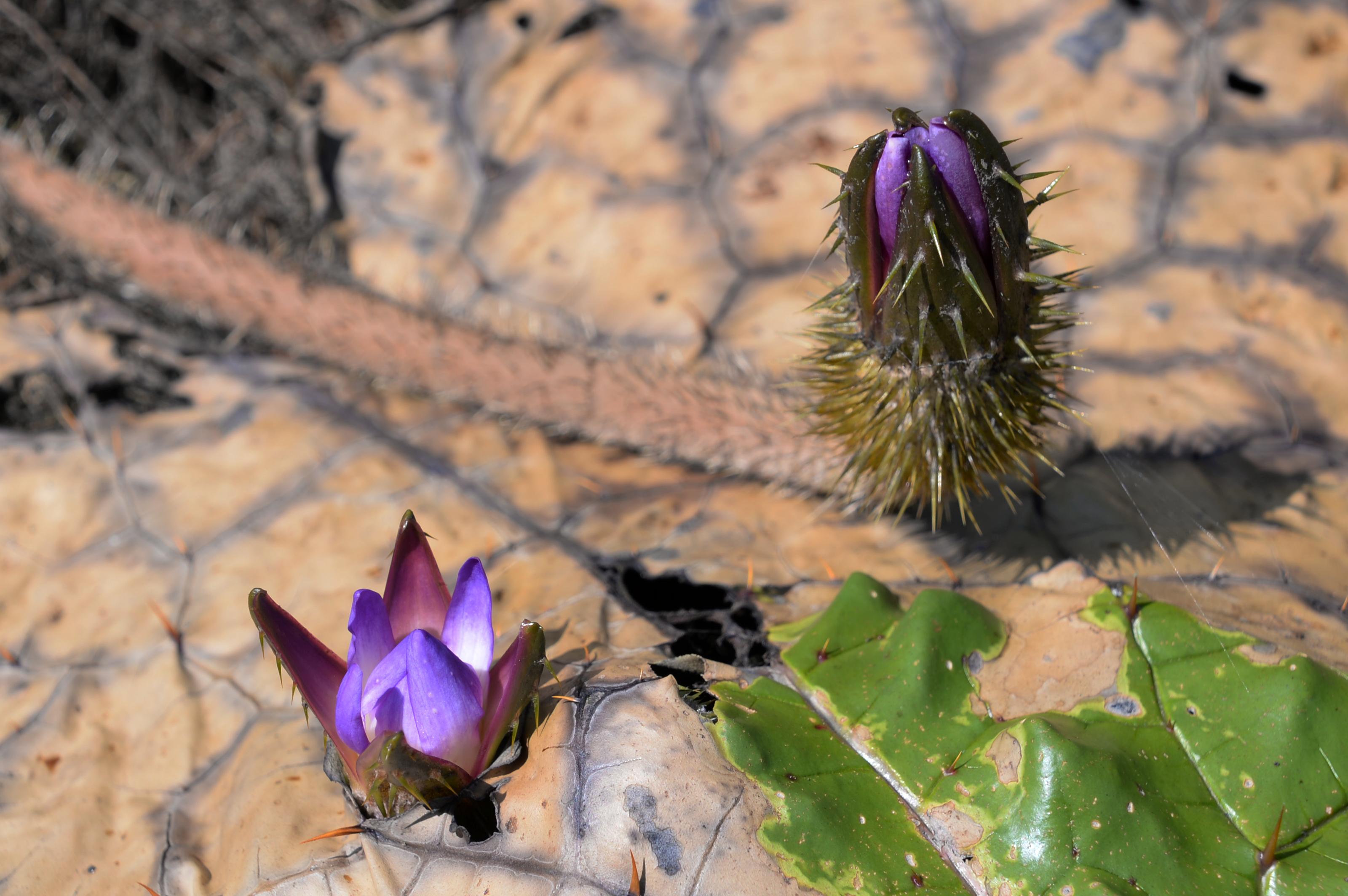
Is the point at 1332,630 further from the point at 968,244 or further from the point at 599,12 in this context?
the point at 599,12

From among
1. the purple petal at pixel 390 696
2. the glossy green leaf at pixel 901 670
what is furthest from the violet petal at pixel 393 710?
the glossy green leaf at pixel 901 670

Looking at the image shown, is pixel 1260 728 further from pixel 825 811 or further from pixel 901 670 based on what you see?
pixel 825 811

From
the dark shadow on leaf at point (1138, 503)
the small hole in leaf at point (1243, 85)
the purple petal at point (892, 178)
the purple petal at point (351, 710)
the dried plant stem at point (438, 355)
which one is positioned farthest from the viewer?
the small hole in leaf at point (1243, 85)

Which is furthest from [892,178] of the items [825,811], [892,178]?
[825,811]

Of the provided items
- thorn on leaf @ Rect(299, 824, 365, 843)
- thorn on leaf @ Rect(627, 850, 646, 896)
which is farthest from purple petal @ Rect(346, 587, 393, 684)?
thorn on leaf @ Rect(627, 850, 646, 896)

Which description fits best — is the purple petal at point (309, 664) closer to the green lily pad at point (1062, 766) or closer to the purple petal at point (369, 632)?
the purple petal at point (369, 632)

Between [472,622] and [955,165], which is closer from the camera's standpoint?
[955,165]
